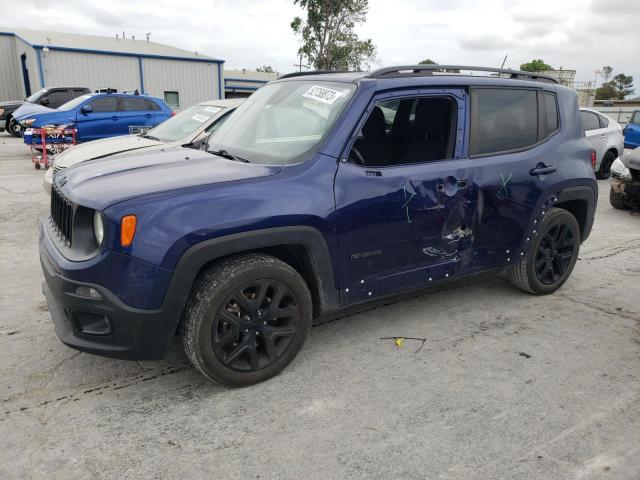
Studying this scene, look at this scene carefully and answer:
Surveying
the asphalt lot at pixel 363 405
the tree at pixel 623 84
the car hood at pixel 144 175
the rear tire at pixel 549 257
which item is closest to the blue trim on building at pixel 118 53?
the asphalt lot at pixel 363 405

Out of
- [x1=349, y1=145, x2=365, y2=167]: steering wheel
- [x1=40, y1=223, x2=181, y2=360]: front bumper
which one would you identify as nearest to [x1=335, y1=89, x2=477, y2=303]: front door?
[x1=349, y1=145, x2=365, y2=167]: steering wheel

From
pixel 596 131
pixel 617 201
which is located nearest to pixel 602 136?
pixel 596 131

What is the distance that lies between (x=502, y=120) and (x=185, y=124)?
4.96 metres

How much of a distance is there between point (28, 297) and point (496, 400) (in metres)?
3.76

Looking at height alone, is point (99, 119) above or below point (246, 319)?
above

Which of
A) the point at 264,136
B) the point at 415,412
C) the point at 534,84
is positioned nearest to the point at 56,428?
the point at 415,412

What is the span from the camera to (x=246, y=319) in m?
2.92

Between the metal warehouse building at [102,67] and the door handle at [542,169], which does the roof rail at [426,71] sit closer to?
the door handle at [542,169]

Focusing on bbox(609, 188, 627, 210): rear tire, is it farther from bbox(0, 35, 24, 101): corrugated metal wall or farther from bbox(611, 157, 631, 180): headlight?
bbox(0, 35, 24, 101): corrugated metal wall

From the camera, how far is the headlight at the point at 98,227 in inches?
103

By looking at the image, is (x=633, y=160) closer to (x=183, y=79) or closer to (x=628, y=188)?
(x=628, y=188)

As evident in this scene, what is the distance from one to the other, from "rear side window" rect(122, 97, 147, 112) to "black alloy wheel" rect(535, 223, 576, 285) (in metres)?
11.8

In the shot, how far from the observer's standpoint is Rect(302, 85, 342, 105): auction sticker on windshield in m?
3.39

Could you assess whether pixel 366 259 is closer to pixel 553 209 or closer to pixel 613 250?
pixel 553 209
